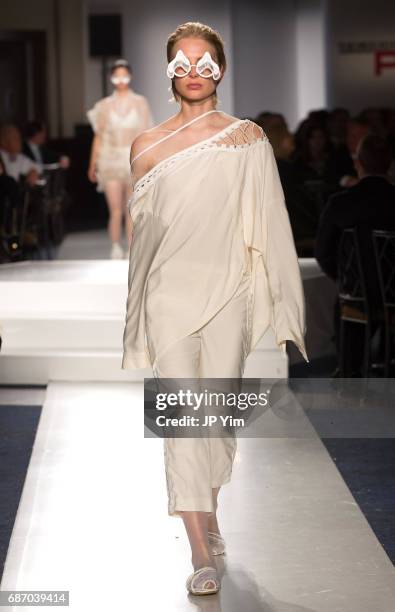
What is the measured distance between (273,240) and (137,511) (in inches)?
44.8

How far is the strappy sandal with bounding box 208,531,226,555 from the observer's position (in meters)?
3.47

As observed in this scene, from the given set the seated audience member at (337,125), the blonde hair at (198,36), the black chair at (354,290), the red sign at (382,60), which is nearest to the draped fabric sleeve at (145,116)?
the seated audience member at (337,125)

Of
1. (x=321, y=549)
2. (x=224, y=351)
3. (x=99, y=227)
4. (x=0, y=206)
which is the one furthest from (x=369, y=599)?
(x=99, y=227)

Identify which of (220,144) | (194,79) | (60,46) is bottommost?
(220,144)

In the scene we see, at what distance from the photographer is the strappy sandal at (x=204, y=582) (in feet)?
10.4

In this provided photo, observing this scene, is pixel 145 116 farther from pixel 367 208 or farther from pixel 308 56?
pixel 308 56

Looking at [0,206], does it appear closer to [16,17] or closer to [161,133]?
[161,133]

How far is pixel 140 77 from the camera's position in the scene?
49.1 ft

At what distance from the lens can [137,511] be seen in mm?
3982

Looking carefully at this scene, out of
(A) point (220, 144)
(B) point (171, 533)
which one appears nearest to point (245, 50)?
(B) point (171, 533)

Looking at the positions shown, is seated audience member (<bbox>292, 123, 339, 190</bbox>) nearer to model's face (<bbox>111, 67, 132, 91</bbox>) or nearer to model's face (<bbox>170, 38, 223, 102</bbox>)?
model's face (<bbox>111, 67, 132, 91</bbox>)

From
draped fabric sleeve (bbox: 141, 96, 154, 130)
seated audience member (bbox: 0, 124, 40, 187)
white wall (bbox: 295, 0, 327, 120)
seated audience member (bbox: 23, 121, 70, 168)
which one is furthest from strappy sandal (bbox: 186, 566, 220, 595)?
white wall (bbox: 295, 0, 327, 120)

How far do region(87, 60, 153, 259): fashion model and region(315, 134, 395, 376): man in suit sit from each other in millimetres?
3321

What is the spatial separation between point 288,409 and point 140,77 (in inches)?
391
